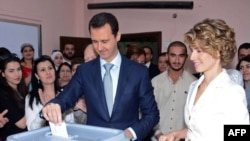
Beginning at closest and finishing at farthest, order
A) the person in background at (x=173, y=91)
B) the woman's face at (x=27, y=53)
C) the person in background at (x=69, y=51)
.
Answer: the person in background at (x=173, y=91) < the woman's face at (x=27, y=53) < the person in background at (x=69, y=51)

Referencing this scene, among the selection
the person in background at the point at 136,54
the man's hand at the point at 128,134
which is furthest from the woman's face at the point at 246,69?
the man's hand at the point at 128,134

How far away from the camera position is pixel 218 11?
5016 mm

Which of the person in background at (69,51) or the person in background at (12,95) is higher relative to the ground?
the person in background at (69,51)

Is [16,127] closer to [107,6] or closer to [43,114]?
[43,114]

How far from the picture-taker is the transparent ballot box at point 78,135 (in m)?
1.05

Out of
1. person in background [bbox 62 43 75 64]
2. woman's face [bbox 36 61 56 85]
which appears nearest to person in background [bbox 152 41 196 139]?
woman's face [bbox 36 61 56 85]

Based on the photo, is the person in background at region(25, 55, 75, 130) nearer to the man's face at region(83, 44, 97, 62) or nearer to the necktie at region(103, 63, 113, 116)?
the man's face at region(83, 44, 97, 62)

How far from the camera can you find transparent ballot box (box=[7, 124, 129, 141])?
105 centimetres

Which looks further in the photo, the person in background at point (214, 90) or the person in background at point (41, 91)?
the person in background at point (41, 91)

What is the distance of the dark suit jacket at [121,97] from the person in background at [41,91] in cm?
48

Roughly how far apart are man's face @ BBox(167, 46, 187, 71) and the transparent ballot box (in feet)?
5.34

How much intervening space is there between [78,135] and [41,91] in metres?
1.06

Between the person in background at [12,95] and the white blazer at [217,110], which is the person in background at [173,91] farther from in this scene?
the white blazer at [217,110]

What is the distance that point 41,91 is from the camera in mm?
2098
